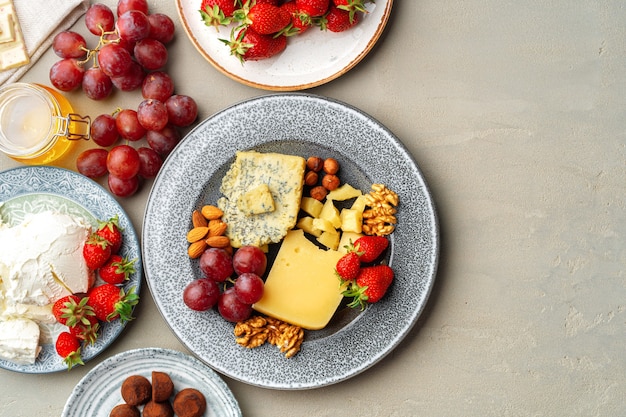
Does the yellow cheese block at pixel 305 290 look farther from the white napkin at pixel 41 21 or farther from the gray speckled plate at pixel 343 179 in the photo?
the white napkin at pixel 41 21

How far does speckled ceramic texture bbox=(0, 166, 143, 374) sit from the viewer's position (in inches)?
57.1

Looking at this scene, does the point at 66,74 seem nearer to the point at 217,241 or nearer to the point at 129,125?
the point at 129,125

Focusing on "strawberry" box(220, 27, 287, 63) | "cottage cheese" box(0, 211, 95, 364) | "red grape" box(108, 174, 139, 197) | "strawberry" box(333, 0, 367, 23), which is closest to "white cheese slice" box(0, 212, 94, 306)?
"cottage cheese" box(0, 211, 95, 364)

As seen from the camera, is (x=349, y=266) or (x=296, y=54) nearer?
(x=349, y=266)

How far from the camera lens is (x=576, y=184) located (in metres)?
1.45

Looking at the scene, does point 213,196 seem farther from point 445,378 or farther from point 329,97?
point 445,378

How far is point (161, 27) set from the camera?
146 cm

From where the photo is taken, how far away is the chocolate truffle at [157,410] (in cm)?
140

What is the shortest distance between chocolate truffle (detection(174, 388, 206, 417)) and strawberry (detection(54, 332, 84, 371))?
250 millimetres

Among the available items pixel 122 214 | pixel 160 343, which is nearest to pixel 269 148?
pixel 122 214

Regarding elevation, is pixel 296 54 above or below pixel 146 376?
above

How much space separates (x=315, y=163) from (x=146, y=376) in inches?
26.4

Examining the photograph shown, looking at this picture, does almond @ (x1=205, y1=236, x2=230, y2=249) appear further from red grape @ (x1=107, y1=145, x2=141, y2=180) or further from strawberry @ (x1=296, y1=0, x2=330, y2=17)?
strawberry @ (x1=296, y1=0, x2=330, y2=17)

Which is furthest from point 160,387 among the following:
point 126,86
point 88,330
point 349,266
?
point 126,86
